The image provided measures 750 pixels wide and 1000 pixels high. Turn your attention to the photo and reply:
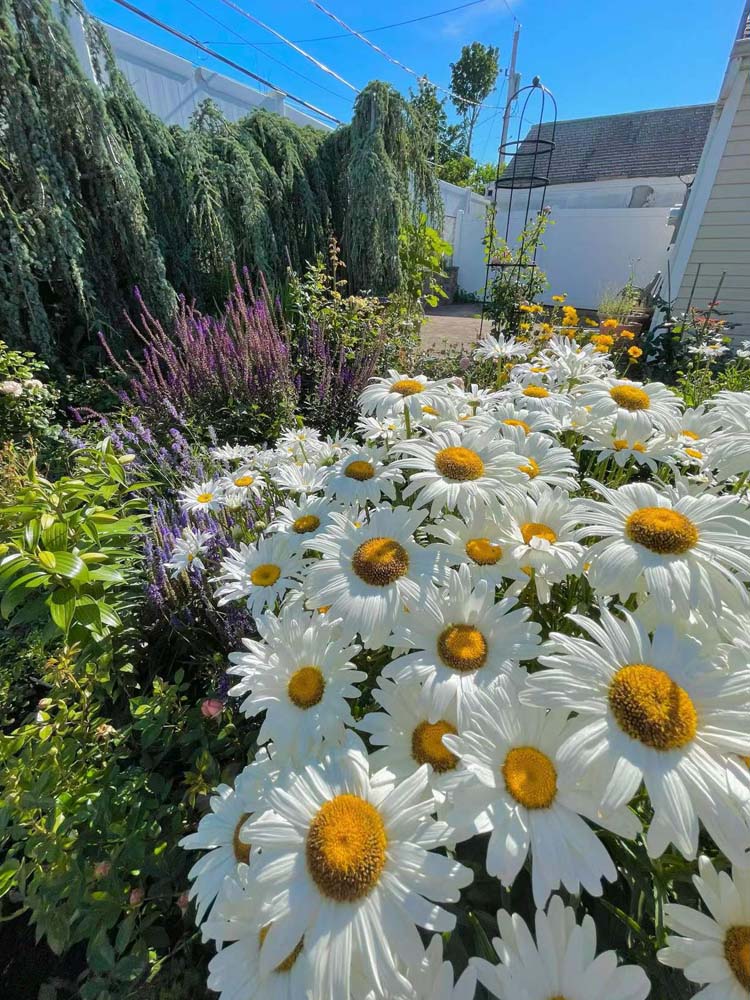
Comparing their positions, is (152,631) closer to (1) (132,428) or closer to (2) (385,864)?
(2) (385,864)

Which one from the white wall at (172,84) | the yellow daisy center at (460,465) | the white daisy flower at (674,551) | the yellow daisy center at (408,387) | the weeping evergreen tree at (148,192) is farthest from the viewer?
the white wall at (172,84)

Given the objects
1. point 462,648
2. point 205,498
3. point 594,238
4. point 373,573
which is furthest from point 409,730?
point 594,238

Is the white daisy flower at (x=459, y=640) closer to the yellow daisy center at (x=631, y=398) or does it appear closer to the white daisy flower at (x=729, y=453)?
the white daisy flower at (x=729, y=453)

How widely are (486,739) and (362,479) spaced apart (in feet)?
2.08

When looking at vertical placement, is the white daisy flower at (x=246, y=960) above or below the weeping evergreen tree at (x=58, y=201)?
below

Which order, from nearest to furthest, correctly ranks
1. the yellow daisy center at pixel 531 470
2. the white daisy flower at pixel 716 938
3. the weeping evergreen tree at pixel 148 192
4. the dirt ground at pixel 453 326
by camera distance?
the white daisy flower at pixel 716 938 → the yellow daisy center at pixel 531 470 → the weeping evergreen tree at pixel 148 192 → the dirt ground at pixel 453 326

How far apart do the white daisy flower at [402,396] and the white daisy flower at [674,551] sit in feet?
1.90

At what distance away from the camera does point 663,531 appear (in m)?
0.71

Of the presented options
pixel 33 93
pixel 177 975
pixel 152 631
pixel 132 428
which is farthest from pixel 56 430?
pixel 177 975

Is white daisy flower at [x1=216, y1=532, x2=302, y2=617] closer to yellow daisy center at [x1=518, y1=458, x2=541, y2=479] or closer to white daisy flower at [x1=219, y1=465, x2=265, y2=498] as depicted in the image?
white daisy flower at [x1=219, y1=465, x2=265, y2=498]

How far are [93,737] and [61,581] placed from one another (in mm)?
446

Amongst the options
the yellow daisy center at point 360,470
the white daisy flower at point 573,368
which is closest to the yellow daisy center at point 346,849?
the yellow daisy center at point 360,470

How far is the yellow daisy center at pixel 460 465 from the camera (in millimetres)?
900

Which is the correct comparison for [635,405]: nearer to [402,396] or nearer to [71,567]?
[402,396]
